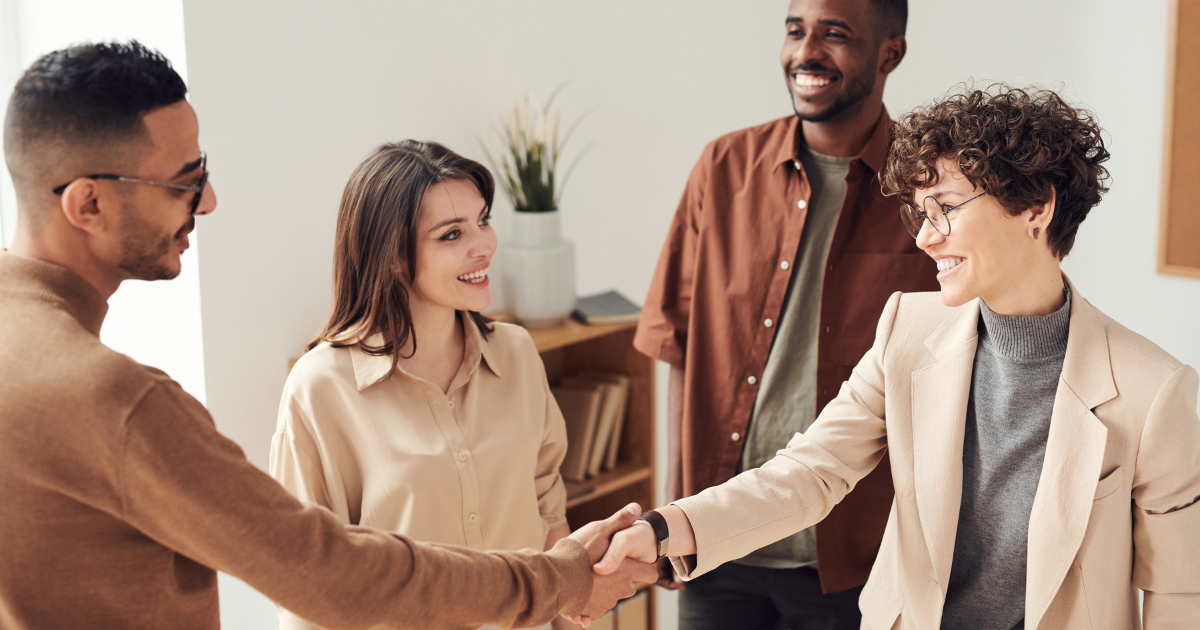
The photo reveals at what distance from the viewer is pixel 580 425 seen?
3.04 meters

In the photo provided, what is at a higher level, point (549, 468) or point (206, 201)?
point (206, 201)

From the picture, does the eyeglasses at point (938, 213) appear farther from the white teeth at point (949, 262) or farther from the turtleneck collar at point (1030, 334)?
the turtleneck collar at point (1030, 334)

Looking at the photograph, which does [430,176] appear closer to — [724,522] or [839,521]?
[724,522]

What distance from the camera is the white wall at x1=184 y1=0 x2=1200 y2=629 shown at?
2518 millimetres

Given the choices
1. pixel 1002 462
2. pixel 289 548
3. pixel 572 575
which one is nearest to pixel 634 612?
pixel 572 575

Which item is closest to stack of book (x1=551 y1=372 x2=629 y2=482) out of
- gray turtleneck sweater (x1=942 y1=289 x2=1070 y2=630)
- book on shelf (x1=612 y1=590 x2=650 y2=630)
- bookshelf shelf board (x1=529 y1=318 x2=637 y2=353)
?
bookshelf shelf board (x1=529 y1=318 x2=637 y2=353)

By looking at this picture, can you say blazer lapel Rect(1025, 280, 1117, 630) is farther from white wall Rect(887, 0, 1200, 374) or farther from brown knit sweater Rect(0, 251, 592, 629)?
white wall Rect(887, 0, 1200, 374)

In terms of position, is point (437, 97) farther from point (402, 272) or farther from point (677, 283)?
point (402, 272)

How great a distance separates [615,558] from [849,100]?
112 centimetres

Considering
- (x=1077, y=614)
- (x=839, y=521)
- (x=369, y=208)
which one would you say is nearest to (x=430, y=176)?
(x=369, y=208)

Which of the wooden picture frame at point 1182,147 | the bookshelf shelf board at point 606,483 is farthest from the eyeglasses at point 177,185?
the wooden picture frame at point 1182,147

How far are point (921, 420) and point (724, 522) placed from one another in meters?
0.40

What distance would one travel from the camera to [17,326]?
1136 mm

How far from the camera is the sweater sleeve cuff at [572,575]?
1.67 metres
